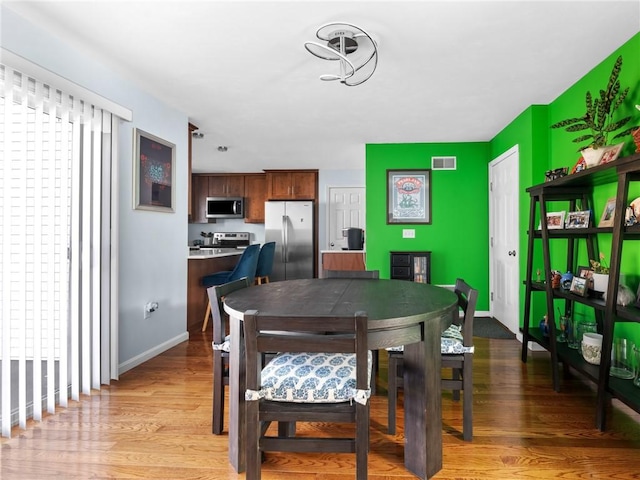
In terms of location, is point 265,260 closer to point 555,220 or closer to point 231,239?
point 231,239

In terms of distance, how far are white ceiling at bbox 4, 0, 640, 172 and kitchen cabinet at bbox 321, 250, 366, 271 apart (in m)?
2.15

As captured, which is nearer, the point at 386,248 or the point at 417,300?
the point at 417,300

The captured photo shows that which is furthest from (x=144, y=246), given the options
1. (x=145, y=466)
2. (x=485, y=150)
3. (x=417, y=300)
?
(x=485, y=150)

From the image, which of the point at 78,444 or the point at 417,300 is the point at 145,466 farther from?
the point at 417,300

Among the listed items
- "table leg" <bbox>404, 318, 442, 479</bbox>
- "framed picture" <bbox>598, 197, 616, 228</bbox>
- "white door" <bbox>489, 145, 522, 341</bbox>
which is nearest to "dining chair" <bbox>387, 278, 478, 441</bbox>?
"table leg" <bbox>404, 318, 442, 479</bbox>

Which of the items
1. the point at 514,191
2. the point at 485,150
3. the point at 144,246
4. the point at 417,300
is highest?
the point at 485,150

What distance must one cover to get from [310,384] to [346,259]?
434 centimetres

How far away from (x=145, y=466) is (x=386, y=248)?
3694mm

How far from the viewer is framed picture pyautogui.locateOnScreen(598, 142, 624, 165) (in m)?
2.27

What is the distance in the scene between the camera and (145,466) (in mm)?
1723

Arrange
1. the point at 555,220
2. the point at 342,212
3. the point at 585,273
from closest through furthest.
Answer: the point at 585,273 < the point at 555,220 < the point at 342,212

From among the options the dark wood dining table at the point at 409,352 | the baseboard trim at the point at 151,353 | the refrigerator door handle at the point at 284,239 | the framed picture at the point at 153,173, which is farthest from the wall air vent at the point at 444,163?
the baseboard trim at the point at 151,353

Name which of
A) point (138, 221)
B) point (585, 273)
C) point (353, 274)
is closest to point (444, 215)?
point (585, 273)

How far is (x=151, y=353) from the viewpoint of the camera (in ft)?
10.5
